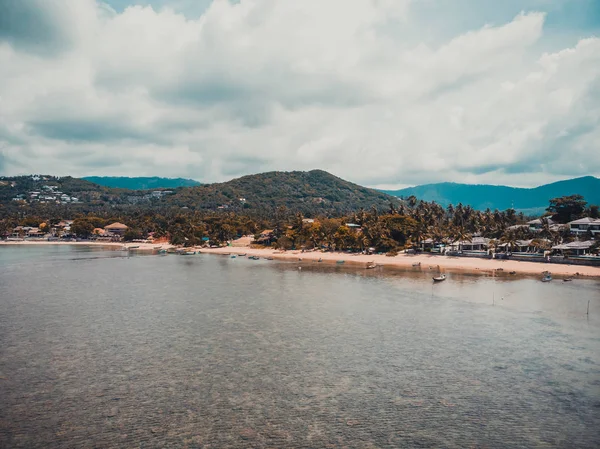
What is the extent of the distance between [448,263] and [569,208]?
60338 mm

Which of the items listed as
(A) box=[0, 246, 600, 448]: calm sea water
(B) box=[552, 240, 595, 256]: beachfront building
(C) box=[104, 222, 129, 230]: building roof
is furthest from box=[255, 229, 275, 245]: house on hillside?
(B) box=[552, 240, 595, 256]: beachfront building

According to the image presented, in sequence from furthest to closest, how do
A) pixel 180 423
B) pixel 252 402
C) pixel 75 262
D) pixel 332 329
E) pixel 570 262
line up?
pixel 75 262 → pixel 570 262 → pixel 332 329 → pixel 252 402 → pixel 180 423

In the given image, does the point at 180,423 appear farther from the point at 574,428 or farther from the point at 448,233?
the point at 448,233

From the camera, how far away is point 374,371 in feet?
94.3

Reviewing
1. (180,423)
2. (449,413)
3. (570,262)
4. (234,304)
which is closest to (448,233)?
(570,262)

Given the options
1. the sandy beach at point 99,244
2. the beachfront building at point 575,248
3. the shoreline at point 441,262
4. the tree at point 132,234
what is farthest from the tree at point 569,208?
the tree at point 132,234

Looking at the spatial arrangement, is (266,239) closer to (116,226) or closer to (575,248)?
(116,226)

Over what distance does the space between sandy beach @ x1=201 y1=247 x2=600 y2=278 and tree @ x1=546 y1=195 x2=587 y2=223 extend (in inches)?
2045

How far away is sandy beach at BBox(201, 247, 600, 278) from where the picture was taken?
71.7m

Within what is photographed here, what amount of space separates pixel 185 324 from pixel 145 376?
1370cm

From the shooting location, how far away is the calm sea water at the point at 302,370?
2075 cm

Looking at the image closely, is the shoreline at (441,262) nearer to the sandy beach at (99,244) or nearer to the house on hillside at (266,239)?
the house on hillside at (266,239)

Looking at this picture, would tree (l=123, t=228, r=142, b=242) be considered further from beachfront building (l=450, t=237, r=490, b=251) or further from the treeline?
beachfront building (l=450, t=237, r=490, b=251)

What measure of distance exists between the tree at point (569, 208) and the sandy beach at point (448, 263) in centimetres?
5195
